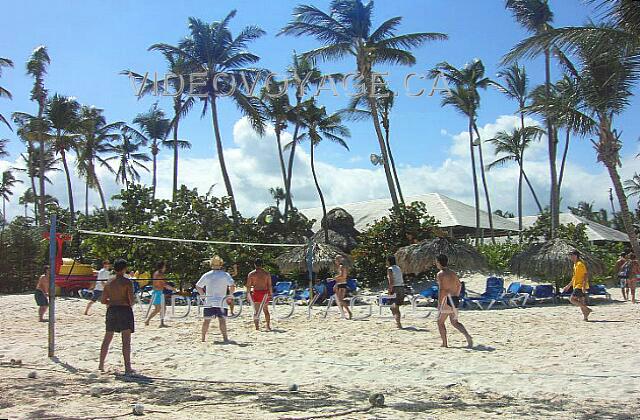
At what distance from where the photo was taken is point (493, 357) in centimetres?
813

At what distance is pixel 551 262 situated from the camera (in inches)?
624

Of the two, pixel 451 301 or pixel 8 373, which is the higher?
pixel 451 301

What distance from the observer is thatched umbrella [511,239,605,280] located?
1562cm

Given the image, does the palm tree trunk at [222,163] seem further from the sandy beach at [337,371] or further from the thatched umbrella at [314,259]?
the sandy beach at [337,371]

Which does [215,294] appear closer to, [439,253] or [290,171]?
[439,253]

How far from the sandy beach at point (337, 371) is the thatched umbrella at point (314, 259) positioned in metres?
6.17

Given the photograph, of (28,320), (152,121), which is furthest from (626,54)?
(152,121)

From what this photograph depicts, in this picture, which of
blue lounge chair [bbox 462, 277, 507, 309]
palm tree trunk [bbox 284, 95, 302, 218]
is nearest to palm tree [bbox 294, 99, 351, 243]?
palm tree trunk [bbox 284, 95, 302, 218]

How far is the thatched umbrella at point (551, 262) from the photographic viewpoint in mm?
15625

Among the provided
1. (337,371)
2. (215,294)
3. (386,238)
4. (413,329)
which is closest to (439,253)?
(386,238)

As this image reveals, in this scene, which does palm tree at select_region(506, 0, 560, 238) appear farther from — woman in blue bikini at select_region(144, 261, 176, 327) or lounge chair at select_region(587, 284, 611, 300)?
woman in blue bikini at select_region(144, 261, 176, 327)

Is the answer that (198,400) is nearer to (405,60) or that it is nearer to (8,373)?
(8,373)

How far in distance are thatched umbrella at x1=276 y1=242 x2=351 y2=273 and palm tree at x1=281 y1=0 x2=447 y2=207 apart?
149 inches

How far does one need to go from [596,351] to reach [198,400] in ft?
17.5
